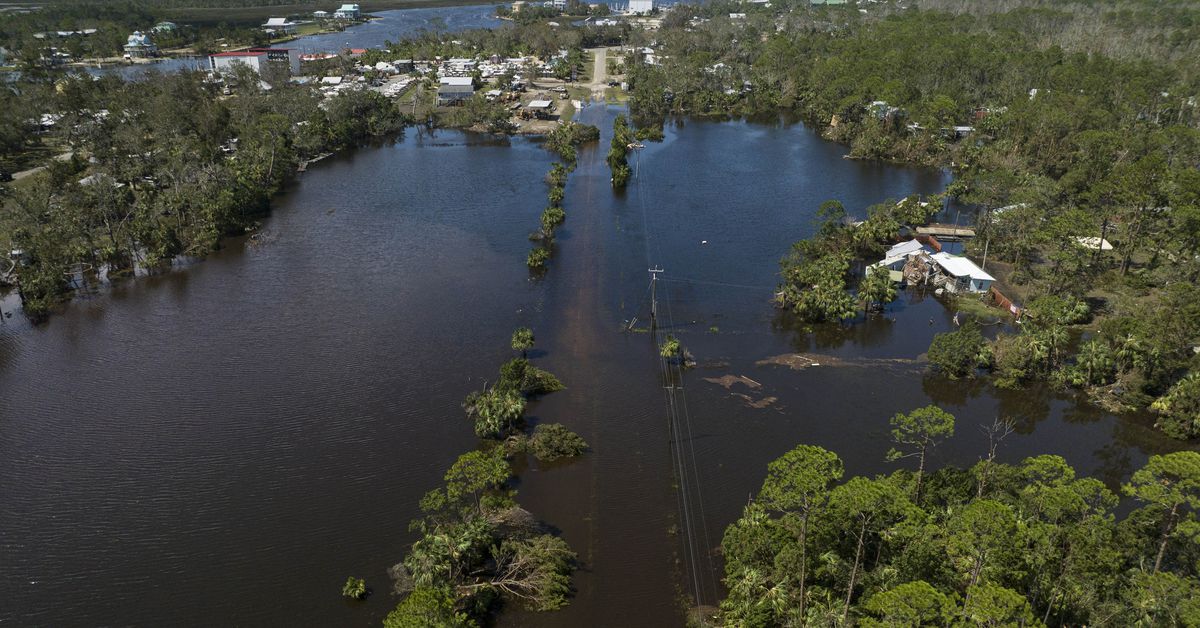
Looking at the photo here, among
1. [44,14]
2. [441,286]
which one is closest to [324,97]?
[441,286]

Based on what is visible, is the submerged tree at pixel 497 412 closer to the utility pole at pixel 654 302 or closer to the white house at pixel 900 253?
the utility pole at pixel 654 302

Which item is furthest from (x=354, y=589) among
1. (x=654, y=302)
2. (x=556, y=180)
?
(x=556, y=180)

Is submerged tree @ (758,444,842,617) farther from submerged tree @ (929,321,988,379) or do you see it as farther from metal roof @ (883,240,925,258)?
metal roof @ (883,240,925,258)

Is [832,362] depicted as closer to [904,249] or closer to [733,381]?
[733,381]

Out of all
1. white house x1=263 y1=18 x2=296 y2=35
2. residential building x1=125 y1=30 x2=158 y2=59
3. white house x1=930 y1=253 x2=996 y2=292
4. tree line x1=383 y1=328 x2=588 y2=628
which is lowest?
tree line x1=383 y1=328 x2=588 y2=628

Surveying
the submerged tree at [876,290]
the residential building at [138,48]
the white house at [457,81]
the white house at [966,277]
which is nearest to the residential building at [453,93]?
the white house at [457,81]

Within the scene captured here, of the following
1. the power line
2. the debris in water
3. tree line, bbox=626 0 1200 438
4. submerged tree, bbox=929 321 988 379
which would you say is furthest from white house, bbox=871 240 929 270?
the power line

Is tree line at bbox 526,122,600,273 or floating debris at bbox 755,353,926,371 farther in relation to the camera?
tree line at bbox 526,122,600,273

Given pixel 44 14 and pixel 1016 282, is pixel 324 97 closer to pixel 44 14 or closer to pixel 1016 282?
pixel 1016 282
